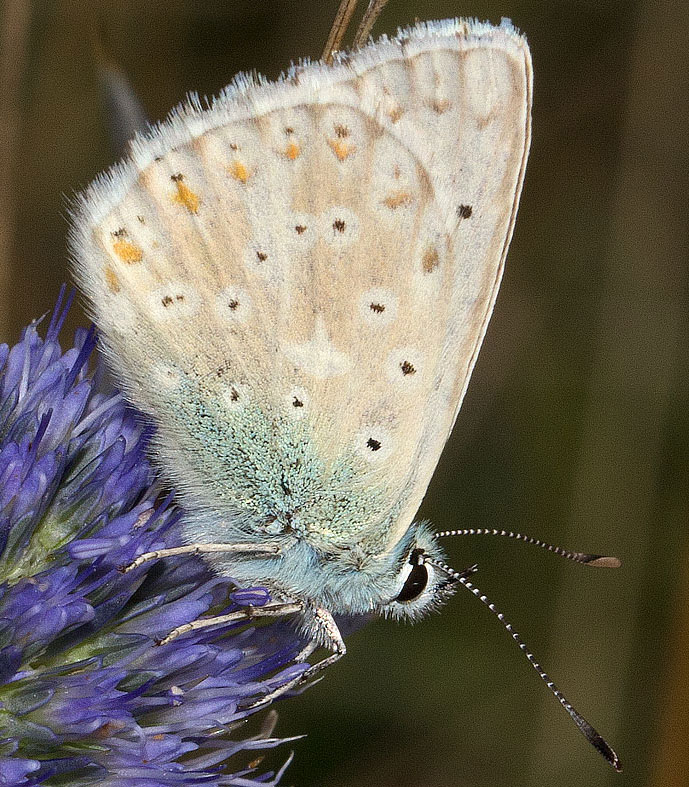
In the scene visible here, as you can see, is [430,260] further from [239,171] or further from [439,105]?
[239,171]

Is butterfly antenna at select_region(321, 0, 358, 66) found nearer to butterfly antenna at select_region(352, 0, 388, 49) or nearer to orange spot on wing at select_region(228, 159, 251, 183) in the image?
butterfly antenna at select_region(352, 0, 388, 49)

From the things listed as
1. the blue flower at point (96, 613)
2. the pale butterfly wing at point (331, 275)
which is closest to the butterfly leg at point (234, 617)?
the blue flower at point (96, 613)

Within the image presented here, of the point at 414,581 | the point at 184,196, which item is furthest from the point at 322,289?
the point at 414,581

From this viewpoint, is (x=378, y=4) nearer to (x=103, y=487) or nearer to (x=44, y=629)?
(x=103, y=487)

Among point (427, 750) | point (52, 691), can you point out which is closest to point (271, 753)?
point (427, 750)

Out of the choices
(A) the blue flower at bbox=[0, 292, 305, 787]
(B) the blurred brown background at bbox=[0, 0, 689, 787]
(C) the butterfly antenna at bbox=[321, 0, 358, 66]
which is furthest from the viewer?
(B) the blurred brown background at bbox=[0, 0, 689, 787]

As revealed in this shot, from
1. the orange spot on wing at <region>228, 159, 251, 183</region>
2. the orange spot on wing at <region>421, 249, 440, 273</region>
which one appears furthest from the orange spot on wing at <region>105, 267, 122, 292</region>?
the orange spot on wing at <region>421, 249, 440, 273</region>

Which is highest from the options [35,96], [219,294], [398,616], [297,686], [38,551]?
[35,96]
